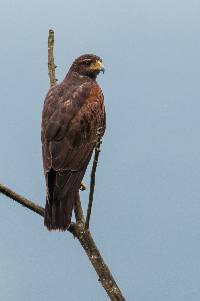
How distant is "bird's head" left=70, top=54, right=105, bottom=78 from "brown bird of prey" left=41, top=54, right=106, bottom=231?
20.8 inches

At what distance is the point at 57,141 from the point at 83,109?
3.47 feet

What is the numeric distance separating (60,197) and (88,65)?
4.38 m

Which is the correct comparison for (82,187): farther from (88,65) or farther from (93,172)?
(93,172)

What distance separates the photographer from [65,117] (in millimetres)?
10383

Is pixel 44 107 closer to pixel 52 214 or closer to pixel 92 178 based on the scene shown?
pixel 52 214

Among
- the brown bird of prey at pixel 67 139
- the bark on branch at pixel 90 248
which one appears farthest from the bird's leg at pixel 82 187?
the bark on branch at pixel 90 248

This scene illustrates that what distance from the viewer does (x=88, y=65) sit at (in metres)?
12.8

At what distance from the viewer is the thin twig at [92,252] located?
5.77 metres

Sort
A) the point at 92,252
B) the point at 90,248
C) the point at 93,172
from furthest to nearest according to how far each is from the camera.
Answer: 1. the point at 90,248
2. the point at 92,252
3. the point at 93,172

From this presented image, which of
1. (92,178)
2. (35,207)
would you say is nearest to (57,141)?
(35,207)

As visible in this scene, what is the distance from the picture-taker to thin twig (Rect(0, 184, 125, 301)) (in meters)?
5.77

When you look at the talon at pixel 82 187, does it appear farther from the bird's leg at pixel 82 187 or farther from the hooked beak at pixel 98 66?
the hooked beak at pixel 98 66

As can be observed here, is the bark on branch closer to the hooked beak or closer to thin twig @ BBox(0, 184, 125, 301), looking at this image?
thin twig @ BBox(0, 184, 125, 301)

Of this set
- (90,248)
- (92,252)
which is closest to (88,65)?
(90,248)
